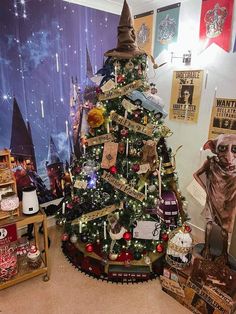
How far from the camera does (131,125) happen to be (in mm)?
2031

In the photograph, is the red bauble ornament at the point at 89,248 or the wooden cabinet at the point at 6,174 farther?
the red bauble ornament at the point at 89,248

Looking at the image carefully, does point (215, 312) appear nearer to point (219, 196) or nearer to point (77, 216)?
point (219, 196)

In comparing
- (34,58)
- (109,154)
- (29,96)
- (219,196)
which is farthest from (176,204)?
(34,58)

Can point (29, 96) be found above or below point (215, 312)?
above

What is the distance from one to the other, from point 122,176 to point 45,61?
146cm

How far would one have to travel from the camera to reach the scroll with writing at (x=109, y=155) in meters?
2.07

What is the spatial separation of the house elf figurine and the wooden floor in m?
0.55

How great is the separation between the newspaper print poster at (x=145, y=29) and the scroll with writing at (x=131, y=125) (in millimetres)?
1263

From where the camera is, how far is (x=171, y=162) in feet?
7.84

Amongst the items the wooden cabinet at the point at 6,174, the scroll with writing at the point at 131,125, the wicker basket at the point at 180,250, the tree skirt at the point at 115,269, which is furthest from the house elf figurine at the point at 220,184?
the wooden cabinet at the point at 6,174

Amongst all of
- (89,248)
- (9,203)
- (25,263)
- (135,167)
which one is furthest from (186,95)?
(25,263)

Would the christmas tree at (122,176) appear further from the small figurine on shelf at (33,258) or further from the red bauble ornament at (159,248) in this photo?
the small figurine on shelf at (33,258)

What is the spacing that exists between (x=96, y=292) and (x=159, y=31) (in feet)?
9.10

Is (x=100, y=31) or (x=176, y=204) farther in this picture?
(x=100, y=31)
